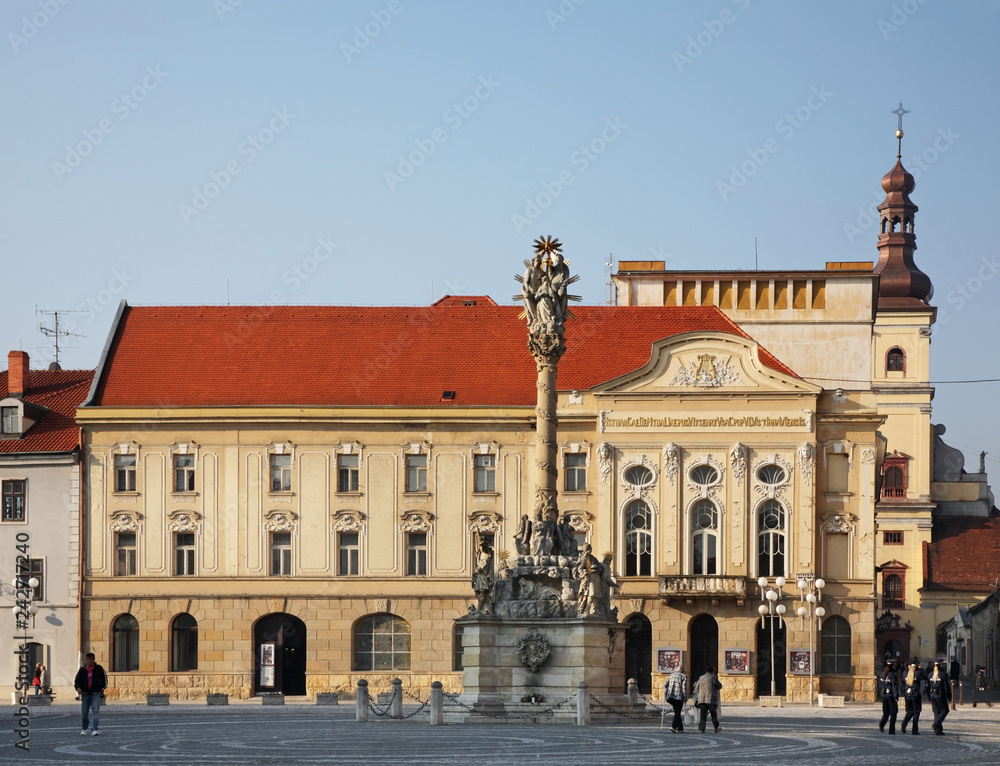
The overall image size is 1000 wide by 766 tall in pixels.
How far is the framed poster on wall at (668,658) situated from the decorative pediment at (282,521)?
45.0 ft

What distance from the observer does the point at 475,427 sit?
68.2m

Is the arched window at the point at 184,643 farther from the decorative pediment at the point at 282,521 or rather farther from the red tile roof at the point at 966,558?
the red tile roof at the point at 966,558

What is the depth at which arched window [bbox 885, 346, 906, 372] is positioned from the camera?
375ft

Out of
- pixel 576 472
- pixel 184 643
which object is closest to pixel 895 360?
pixel 576 472

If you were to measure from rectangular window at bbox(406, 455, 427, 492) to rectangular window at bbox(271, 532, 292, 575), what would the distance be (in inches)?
184

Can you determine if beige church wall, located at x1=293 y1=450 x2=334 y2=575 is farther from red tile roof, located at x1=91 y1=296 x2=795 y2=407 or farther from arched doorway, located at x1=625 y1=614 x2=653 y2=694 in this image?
arched doorway, located at x1=625 y1=614 x2=653 y2=694

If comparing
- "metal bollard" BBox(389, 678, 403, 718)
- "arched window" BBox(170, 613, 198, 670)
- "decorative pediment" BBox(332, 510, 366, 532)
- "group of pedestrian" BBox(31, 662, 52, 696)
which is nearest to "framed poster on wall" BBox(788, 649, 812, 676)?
"decorative pediment" BBox(332, 510, 366, 532)

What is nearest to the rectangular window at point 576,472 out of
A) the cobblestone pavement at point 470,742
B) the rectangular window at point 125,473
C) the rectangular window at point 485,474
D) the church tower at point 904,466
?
the rectangular window at point 485,474

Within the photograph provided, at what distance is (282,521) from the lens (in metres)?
68.1

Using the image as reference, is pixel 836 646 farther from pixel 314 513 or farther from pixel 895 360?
pixel 895 360

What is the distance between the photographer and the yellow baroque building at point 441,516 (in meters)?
66.8

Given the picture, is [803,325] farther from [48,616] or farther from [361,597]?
[48,616]

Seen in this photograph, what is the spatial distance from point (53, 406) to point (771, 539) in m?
27.0

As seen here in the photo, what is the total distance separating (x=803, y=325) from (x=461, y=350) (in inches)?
763
